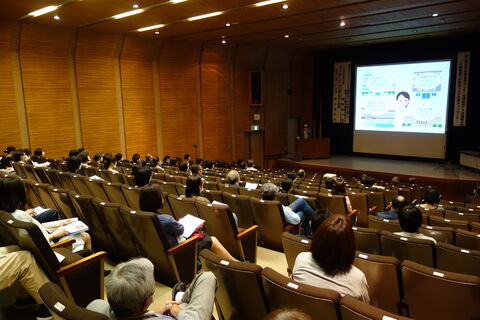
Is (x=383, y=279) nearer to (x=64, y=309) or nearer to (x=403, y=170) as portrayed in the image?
(x=64, y=309)

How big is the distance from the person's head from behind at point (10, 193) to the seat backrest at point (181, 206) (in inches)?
60.7

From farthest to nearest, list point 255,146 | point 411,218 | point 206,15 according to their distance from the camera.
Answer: point 255,146, point 206,15, point 411,218

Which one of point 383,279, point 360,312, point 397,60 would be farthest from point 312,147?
point 360,312

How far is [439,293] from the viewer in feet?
6.82

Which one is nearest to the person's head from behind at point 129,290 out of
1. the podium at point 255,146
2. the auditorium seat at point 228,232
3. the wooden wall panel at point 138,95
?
the auditorium seat at point 228,232

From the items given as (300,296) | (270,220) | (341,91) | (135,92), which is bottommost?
(270,220)

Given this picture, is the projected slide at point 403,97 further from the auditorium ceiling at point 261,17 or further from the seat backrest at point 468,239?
the seat backrest at point 468,239

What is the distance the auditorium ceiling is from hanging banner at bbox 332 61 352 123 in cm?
273

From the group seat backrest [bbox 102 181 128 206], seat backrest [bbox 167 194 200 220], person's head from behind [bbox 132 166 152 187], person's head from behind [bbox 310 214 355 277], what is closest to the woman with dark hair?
person's head from behind [bbox 310 214 355 277]

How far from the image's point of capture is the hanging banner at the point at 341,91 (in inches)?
Answer: 613

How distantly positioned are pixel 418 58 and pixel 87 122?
12043 millimetres

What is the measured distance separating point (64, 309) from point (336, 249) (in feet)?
4.52

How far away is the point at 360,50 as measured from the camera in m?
15.1

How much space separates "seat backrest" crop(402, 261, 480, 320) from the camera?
1973 mm
